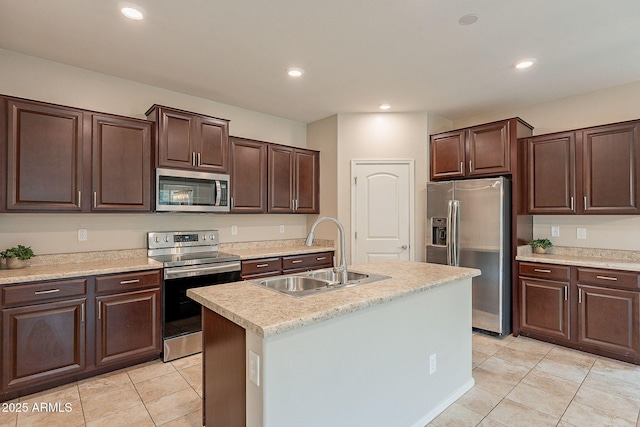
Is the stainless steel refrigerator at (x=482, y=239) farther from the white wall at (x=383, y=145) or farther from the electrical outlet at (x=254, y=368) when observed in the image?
the electrical outlet at (x=254, y=368)

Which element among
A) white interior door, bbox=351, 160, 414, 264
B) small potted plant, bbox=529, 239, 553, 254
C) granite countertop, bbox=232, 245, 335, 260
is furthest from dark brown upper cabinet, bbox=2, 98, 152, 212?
small potted plant, bbox=529, 239, 553, 254

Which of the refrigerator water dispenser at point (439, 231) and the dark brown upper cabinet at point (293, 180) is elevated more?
the dark brown upper cabinet at point (293, 180)

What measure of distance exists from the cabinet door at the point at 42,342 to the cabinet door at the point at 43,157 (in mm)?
810

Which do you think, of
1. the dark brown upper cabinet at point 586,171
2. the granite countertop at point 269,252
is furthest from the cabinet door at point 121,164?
the dark brown upper cabinet at point 586,171

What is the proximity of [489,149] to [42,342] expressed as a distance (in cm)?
458

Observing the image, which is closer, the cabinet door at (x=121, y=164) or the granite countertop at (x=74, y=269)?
the granite countertop at (x=74, y=269)

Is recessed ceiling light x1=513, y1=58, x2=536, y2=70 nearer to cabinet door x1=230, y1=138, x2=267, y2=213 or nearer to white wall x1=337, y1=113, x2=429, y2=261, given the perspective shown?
white wall x1=337, y1=113, x2=429, y2=261

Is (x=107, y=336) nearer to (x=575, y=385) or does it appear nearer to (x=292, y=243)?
(x=292, y=243)

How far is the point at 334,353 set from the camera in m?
1.58

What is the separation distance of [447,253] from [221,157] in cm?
286

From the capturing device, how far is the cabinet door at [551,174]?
11.3ft

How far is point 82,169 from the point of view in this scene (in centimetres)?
279

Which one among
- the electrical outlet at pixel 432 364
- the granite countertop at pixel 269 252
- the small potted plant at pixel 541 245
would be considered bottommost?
the electrical outlet at pixel 432 364

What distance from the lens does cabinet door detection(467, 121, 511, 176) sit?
3648 millimetres
